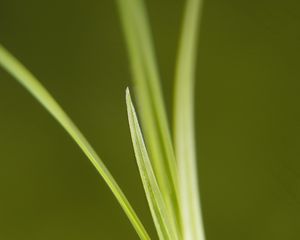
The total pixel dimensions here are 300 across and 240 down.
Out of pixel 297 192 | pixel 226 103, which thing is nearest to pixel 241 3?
pixel 226 103

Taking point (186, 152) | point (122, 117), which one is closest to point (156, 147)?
point (186, 152)

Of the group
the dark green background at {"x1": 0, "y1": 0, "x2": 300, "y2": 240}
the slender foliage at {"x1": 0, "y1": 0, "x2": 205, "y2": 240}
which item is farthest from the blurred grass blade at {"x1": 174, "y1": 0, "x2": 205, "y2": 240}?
the dark green background at {"x1": 0, "y1": 0, "x2": 300, "y2": 240}

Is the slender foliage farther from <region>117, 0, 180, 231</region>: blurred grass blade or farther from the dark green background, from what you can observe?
the dark green background

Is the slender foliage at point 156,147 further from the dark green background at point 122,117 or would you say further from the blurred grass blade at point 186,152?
the dark green background at point 122,117

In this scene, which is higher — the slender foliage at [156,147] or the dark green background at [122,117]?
the dark green background at [122,117]

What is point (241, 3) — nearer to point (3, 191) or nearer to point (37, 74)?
point (37, 74)

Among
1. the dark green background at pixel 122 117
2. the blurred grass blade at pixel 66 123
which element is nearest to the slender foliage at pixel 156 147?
the blurred grass blade at pixel 66 123
